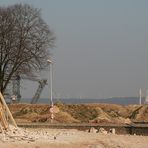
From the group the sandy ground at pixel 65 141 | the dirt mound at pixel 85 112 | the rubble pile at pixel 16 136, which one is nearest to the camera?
the sandy ground at pixel 65 141

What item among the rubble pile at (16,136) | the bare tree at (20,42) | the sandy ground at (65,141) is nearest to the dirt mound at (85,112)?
the bare tree at (20,42)

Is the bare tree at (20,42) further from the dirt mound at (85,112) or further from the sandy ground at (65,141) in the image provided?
the sandy ground at (65,141)

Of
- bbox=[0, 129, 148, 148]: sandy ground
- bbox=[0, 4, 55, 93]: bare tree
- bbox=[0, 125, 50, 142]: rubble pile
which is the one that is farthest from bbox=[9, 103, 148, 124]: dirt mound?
bbox=[0, 125, 50, 142]: rubble pile

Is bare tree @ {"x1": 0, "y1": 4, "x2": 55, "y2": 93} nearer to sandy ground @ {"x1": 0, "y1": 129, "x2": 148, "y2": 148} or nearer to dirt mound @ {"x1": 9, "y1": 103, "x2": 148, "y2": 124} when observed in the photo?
dirt mound @ {"x1": 9, "y1": 103, "x2": 148, "y2": 124}

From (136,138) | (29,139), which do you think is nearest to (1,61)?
(136,138)

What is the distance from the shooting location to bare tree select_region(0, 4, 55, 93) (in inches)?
2822

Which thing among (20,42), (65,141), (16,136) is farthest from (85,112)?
(16,136)

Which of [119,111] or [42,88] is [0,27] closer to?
[42,88]

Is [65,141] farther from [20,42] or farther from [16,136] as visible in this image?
[20,42]

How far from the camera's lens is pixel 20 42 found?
71750 millimetres

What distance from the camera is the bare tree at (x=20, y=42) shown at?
7169cm

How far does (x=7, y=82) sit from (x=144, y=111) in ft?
55.4

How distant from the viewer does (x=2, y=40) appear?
236 ft

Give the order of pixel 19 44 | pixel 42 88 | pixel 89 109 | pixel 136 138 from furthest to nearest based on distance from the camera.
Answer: pixel 42 88, pixel 19 44, pixel 89 109, pixel 136 138
